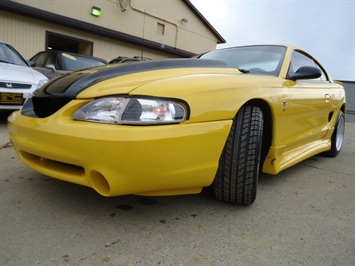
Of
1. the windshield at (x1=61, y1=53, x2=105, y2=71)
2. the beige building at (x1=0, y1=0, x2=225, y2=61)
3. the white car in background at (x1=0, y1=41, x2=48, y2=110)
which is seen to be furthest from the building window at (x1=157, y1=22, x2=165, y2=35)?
the white car in background at (x1=0, y1=41, x2=48, y2=110)

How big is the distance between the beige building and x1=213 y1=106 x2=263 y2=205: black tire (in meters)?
8.94

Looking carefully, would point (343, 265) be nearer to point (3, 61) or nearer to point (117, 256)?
point (117, 256)

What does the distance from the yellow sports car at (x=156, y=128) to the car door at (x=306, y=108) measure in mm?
193

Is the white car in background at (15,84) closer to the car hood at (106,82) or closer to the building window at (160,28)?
the car hood at (106,82)

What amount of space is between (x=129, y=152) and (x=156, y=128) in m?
0.17

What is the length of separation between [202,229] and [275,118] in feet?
3.04

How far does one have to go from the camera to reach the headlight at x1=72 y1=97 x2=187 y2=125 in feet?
4.68

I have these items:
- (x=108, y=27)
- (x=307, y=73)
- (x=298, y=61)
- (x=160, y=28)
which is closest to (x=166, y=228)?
(x=307, y=73)

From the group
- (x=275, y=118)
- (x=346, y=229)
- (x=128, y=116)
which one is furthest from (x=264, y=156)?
(x=128, y=116)

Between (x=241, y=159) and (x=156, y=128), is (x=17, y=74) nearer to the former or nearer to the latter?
(x=156, y=128)

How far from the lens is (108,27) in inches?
452

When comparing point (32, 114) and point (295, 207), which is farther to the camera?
point (295, 207)

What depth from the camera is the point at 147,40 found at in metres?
13.0

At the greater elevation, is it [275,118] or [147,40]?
[147,40]
